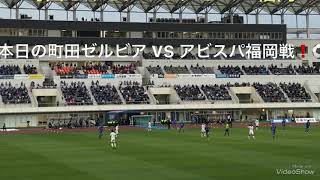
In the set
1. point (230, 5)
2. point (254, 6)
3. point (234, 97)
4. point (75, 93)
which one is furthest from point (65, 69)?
point (254, 6)

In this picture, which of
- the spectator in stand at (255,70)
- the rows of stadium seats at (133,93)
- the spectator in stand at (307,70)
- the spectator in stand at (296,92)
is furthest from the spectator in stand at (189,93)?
the spectator in stand at (307,70)

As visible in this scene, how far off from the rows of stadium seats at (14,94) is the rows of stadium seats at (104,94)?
11262 millimetres

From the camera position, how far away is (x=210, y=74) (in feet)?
363

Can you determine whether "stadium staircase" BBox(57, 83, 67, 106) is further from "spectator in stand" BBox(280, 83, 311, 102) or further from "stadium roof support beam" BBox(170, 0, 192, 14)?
"spectator in stand" BBox(280, 83, 311, 102)

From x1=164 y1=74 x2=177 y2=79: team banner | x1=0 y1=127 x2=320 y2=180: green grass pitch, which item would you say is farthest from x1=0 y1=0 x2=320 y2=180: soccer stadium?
x1=0 y1=127 x2=320 y2=180: green grass pitch

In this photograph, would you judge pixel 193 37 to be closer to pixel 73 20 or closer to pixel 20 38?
pixel 73 20

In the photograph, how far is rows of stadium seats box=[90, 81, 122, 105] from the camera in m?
98.1

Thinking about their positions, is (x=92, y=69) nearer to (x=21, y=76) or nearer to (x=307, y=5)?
(x=21, y=76)

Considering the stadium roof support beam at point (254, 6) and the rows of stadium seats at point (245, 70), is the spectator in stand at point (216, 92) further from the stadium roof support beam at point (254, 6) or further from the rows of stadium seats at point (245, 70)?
the stadium roof support beam at point (254, 6)

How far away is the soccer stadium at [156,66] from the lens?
94688 mm

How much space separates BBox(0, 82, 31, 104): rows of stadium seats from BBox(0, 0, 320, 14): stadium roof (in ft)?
64.1

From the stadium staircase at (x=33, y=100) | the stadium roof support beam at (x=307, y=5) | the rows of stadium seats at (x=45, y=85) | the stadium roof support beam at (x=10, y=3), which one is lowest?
the stadium staircase at (x=33, y=100)

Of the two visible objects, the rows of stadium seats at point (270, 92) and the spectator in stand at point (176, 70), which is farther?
the spectator in stand at point (176, 70)

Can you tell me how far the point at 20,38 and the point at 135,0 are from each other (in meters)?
22.7
